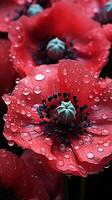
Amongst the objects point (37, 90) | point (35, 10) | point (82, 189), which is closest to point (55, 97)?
point (37, 90)

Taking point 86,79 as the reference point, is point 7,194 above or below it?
below

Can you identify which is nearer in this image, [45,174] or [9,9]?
[45,174]

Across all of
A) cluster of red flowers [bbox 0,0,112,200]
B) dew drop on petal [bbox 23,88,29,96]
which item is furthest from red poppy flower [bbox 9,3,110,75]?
dew drop on petal [bbox 23,88,29,96]

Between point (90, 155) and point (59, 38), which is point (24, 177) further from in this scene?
point (59, 38)

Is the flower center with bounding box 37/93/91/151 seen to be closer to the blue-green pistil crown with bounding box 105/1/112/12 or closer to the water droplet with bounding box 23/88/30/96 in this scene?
the water droplet with bounding box 23/88/30/96

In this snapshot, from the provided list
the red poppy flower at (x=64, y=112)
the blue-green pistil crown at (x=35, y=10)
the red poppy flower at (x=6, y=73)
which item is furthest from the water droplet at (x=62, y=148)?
the blue-green pistil crown at (x=35, y=10)

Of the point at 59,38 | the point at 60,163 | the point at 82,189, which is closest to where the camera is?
the point at 60,163

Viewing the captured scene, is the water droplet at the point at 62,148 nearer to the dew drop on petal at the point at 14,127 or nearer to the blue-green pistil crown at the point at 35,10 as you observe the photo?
the dew drop on petal at the point at 14,127
